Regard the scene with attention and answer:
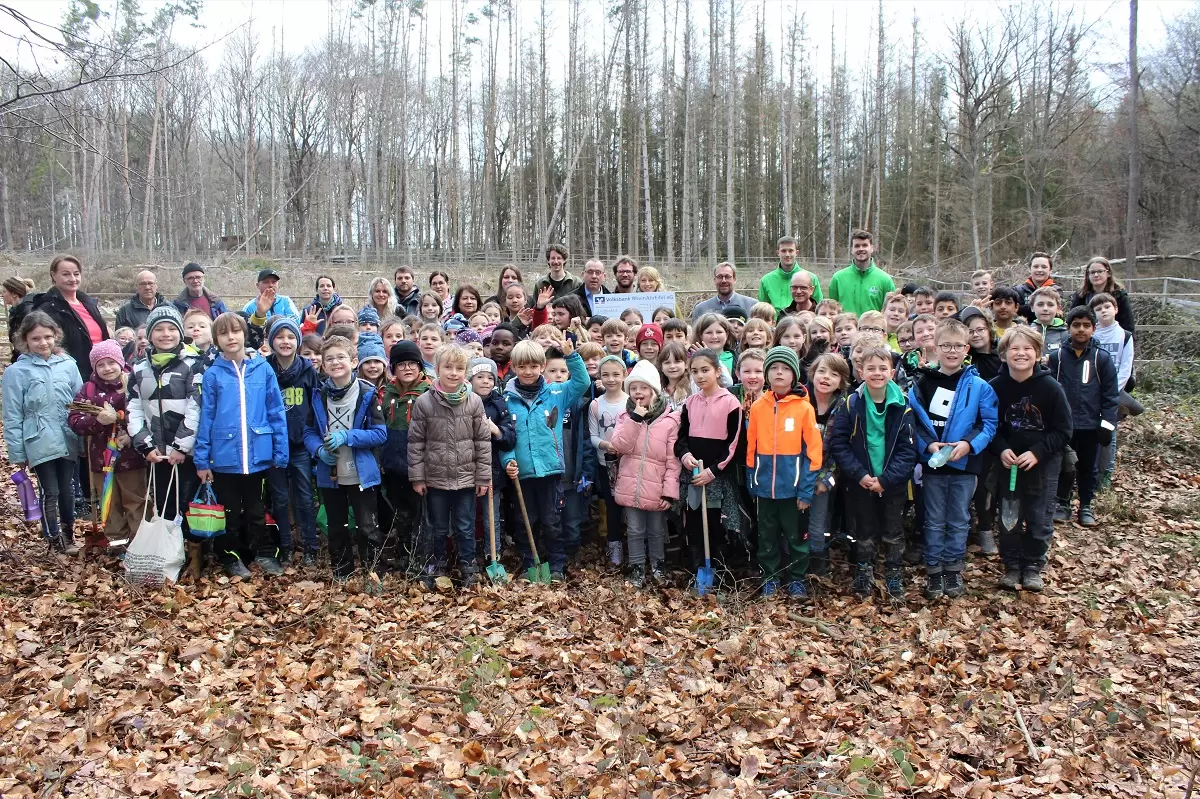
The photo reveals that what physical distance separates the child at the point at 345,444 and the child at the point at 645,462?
1.93 m

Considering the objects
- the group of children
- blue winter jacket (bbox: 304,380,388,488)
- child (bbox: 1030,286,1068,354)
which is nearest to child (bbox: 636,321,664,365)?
the group of children

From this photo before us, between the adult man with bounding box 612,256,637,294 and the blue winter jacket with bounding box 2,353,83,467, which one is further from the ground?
the adult man with bounding box 612,256,637,294

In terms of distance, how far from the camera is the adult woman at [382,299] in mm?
8062

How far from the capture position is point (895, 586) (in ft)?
19.5

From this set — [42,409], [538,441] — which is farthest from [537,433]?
[42,409]

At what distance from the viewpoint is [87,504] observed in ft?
24.5

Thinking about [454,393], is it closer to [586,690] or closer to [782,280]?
[586,690]

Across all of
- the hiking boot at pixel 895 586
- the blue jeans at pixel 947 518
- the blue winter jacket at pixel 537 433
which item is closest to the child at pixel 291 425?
the blue winter jacket at pixel 537 433

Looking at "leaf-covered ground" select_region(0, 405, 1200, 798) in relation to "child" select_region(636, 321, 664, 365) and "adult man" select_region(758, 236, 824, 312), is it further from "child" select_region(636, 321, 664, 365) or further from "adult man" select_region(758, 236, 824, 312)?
"adult man" select_region(758, 236, 824, 312)

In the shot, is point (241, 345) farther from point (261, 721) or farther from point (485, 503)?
point (261, 721)

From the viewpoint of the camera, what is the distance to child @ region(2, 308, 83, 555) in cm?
599

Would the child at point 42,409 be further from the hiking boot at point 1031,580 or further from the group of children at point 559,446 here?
the hiking boot at point 1031,580

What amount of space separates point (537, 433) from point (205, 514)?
257 centimetres

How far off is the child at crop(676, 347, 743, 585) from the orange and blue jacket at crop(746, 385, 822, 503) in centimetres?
30
